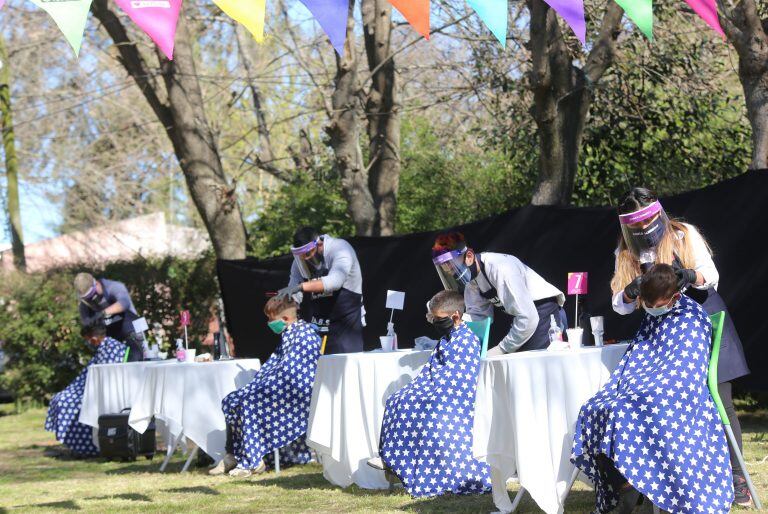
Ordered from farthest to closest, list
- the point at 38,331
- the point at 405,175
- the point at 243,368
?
the point at 405,175 < the point at 38,331 < the point at 243,368

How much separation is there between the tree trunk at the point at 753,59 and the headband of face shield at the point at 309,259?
123 inches

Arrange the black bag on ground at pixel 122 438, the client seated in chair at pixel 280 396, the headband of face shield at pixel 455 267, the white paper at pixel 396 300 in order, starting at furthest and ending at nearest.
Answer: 1. the black bag on ground at pixel 122 438
2. the client seated in chair at pixel 280 396
3. the white paper at pixel 396 300
4. the headband of face shield at pixel 455 267

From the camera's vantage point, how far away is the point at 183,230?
29.9 metres

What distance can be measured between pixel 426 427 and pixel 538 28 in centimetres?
376

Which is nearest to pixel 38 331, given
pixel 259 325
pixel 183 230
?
pixel 259 325

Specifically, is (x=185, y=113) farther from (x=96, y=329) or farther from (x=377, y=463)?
(x=377, y=463)

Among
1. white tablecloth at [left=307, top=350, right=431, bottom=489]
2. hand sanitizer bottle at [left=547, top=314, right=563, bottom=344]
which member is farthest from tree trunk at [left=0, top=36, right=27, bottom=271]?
hand sanitizer bottle at [left=547, top=314, right=563, bottom=344]

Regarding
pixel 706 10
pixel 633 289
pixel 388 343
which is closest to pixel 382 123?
pixel 388 343

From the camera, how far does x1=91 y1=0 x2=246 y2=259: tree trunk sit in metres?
11.1

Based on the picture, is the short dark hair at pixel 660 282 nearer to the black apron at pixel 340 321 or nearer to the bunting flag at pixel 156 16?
the bunting flag at pixel 156 16

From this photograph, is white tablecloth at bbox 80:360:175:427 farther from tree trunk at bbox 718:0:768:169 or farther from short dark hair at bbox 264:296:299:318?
tree trunk at bbox 718:0:768:169

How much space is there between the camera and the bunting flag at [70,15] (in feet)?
13.1

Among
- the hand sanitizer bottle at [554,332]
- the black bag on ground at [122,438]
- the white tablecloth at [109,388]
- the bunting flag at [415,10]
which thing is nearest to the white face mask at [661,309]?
the hand sanitizer bottle at [554,332]

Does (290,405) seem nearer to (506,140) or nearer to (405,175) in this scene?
(506,140)
